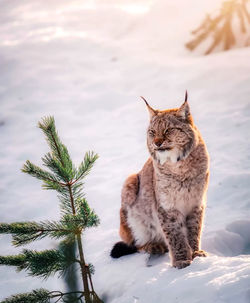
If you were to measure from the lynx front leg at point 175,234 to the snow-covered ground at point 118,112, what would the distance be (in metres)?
0.15

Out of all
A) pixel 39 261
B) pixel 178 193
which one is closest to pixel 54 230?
pixel 39 261

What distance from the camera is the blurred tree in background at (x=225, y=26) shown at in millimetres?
9625

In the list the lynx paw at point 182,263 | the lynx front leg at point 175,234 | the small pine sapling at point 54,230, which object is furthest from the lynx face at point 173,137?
the small pine sapling at point 54,230

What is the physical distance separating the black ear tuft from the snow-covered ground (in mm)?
79

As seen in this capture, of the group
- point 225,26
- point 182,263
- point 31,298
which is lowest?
point 182,263

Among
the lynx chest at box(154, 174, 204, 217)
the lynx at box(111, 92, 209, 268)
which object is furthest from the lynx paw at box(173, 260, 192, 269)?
the lynx chest at box(154, 174, 204, 217)

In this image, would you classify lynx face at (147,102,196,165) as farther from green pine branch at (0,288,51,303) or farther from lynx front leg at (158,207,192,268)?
green pine branch at (0,288,51,303)

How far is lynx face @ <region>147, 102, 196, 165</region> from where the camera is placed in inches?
131

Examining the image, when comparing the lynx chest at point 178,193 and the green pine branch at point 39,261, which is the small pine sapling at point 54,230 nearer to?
the green pine branch at point 39,261

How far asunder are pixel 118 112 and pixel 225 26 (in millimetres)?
3794

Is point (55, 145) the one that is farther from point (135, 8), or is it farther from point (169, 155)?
point (135, 8)

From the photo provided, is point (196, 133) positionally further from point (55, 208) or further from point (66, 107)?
point (66, 107)

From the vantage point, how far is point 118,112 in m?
8.33

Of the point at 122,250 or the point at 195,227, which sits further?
the point at 122,250
